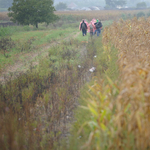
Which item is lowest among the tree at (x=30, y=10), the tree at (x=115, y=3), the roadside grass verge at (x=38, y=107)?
the roadside grass verge at (x=38, y=107)

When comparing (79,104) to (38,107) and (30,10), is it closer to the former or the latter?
(38,107)

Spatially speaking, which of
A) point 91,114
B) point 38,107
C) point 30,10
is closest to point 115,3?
point 30,10

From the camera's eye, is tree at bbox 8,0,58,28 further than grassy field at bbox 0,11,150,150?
Yes

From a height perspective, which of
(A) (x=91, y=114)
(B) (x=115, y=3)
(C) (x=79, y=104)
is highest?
(B) (x=115, y=3)

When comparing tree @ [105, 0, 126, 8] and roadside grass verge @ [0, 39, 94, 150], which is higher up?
tree @ [105, 0, 126, 8]

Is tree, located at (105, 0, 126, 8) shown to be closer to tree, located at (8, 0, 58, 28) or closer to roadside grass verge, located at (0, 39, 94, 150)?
tree, located at (8, 0, 58, 28)

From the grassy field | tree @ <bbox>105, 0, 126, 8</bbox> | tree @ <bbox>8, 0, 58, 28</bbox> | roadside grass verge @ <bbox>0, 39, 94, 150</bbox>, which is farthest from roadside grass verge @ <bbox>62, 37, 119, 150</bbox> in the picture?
tree @ <bbox>105, 0, 126, 8</bbox>

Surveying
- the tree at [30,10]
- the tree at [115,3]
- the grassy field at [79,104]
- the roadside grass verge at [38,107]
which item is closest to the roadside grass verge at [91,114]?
the grassy field at [79,104]

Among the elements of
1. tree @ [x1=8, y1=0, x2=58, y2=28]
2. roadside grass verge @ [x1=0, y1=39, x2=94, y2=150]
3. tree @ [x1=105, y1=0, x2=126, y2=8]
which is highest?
tree @ [x1=105, y1=0, x2=126, y2=8]

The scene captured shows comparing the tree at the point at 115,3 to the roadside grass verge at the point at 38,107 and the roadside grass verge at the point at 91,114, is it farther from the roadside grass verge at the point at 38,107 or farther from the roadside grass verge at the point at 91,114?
the roadside grass verge at the point at 38,107

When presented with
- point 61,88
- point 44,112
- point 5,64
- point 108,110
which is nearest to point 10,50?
point 5,64

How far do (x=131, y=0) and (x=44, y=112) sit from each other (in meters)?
125

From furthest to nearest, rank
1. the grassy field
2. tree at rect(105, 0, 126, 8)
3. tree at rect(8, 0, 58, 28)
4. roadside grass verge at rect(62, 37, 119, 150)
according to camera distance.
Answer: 1. tree at rect(105, 0, 126, 8)
2. tree at rect(8, 0, 58, 28)
3. roadside grass verge at rect(62, 37, 119, 150)
4. the grassy field

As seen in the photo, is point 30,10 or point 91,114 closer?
point 91,114
